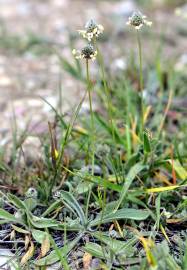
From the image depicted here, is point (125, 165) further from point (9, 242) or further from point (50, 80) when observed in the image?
point (50, 80)

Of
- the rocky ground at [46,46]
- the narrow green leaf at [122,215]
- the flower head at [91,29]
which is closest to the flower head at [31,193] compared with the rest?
the narrow green leaf at [122,215]

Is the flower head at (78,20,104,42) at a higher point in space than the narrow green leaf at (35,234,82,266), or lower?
higher

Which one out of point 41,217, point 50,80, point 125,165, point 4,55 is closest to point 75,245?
point 41,217

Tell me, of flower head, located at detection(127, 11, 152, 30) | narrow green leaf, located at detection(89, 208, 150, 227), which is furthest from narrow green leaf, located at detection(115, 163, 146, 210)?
flower head, located at detection(127, 11, 152, 30)

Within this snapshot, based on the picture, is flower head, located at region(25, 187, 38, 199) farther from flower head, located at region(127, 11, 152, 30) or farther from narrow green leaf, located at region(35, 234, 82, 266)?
flower head, located at region(127, 11, 152, 30)

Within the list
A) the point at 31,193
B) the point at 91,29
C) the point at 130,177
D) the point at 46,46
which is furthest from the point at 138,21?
the point at 46,46

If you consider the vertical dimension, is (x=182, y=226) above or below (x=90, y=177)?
below

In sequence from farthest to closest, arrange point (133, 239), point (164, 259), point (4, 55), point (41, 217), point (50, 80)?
point (4, 55)
point (50, 80)
point (41, 217)
point (133, 239)
point (164, 259)

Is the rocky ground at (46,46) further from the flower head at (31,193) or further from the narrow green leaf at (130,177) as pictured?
the narrow green leaf at (130,177)

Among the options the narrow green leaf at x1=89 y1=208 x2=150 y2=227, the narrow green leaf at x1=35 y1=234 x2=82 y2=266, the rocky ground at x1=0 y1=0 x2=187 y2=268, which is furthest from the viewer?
the rocky ground at x1=0 y1=0 x2=187 y2=268

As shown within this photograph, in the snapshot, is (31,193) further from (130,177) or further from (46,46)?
(46,46)

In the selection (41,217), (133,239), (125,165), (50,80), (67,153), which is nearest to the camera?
(133,239)
